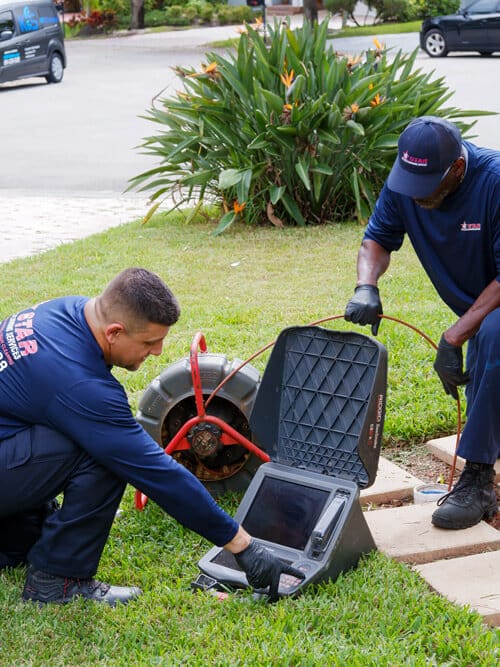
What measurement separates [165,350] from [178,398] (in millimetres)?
1666

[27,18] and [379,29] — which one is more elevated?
[27,18]

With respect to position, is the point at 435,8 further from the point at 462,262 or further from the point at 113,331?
the point at 113,331

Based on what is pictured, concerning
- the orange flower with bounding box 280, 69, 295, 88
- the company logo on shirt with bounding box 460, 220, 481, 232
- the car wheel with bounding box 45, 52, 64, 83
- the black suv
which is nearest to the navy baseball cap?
the company logo on shirt with bounding box 460, 220, 481, 232

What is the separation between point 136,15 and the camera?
37.7 metres

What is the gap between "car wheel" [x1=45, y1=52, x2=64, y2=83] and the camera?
21.1 metres

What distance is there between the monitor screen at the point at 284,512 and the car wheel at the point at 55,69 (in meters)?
19.1

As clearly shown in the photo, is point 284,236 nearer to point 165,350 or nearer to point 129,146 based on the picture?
point 165,350

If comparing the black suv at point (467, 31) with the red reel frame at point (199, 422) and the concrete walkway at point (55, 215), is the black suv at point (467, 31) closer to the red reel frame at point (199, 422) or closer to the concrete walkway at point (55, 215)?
the concrete walkway at point (55, 215)

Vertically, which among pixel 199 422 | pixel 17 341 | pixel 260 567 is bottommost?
pixel 260 567

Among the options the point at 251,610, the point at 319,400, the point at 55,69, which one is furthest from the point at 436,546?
the point at 55,69

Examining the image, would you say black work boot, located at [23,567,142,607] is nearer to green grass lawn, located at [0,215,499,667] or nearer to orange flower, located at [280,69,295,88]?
green grass lawn, located at [0,215,499,667]

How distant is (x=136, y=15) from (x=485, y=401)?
3688cm

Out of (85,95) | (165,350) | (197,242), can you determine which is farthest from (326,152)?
(85,95)

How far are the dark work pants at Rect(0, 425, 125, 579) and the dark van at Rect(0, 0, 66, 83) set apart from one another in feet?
59.6
